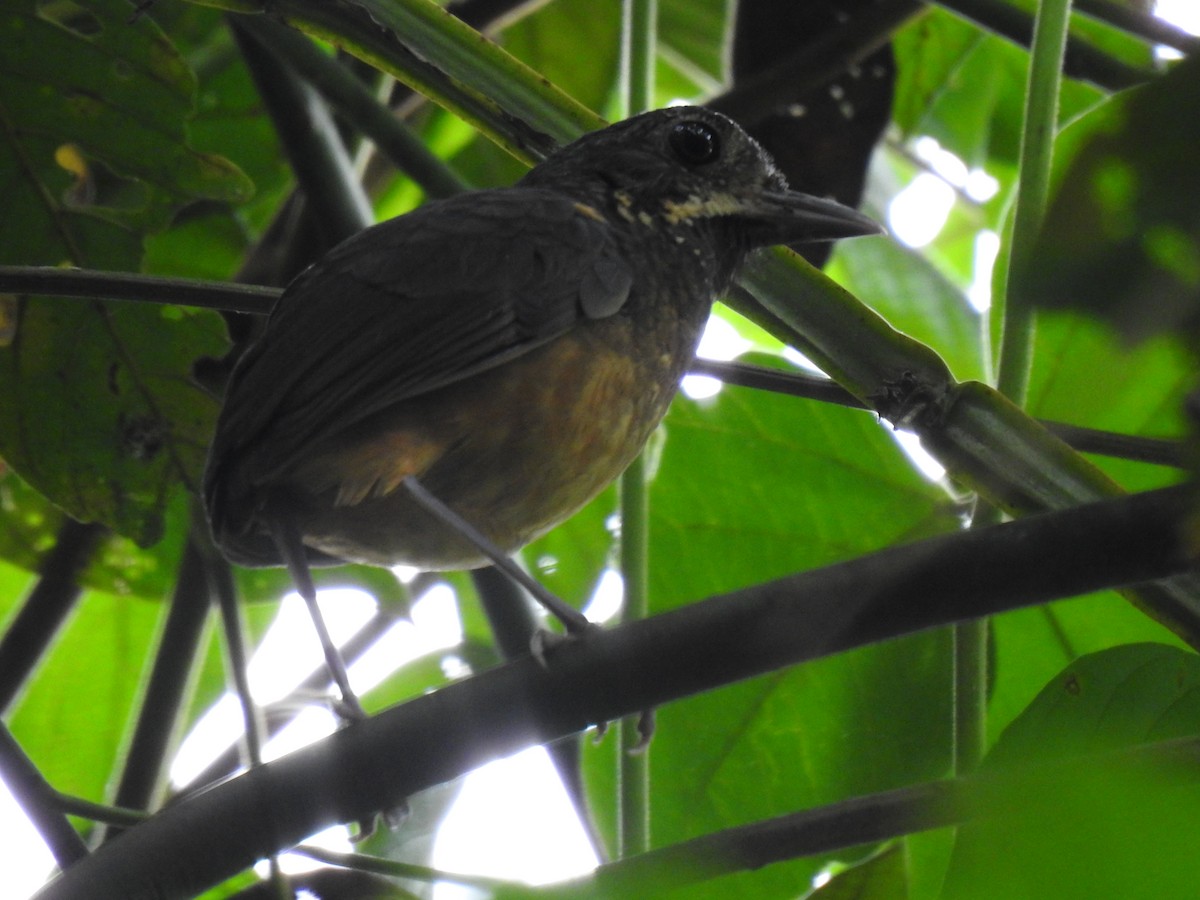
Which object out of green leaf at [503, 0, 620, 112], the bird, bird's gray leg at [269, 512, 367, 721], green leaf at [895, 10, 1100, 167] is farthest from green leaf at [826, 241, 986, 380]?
bird's gray leg at [269, 512, 367, 721]

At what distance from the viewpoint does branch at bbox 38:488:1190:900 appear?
1.14 meters

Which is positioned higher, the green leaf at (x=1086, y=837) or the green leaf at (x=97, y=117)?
the green leaf at (x=97, y=117)

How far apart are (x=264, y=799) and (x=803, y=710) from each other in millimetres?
1373

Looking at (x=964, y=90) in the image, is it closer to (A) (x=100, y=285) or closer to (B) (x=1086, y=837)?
(A) (x=100, y=285)

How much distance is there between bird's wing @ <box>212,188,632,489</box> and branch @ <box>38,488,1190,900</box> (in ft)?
2.57

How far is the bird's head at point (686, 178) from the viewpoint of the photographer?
2537 mm

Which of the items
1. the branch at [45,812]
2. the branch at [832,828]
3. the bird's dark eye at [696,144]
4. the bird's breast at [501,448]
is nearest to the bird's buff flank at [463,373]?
the bird's breast at [501,448]

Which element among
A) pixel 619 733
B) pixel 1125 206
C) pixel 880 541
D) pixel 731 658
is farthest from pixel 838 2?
pixel 1125 206

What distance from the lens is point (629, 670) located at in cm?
130

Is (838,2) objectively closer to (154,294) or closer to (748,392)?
(748,392)

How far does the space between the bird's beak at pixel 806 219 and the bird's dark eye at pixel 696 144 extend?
159 mm

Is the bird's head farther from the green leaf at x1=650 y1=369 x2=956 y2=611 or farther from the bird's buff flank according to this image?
the green leaf at x1=650 y1=369 x2=956 y2=611

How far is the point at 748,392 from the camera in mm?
2895

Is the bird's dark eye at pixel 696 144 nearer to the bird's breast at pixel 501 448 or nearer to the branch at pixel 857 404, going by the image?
the bird's breast at pixel 501 448
